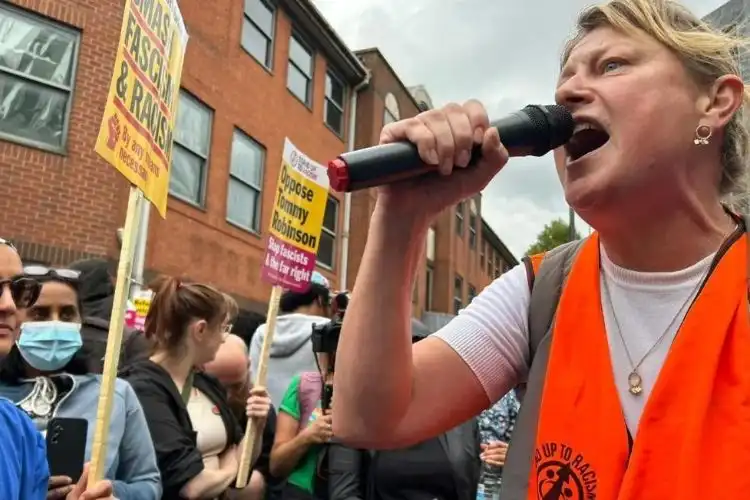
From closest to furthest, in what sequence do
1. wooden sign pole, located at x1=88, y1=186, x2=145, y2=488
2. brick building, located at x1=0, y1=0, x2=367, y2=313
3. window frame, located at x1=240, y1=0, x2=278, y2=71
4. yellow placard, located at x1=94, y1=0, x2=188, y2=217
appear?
wooden sign pole, located at x1=88, y1=186, x2=145, y2=488
yellow placard, located at x1=94, y1=0, x2=188, y2=217
brick building, located at x1=0, y1=0, x2=367, y2=313
window frame, located at x1=240, y1=0, x2=278, y2=71

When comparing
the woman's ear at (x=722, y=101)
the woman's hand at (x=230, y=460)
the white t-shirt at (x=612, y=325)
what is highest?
the woman's ear at (x=722, y=101)

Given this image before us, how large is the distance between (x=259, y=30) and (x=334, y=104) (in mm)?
3438

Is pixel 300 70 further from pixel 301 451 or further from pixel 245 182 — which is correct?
pixel 301 451

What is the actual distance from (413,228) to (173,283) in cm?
282

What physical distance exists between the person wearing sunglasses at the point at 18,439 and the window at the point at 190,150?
8.40m

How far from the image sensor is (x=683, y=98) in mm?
1352

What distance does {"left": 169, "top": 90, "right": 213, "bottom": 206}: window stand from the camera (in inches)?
429

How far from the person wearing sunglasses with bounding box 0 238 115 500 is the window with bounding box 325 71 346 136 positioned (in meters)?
14.0

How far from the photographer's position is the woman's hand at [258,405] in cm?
400

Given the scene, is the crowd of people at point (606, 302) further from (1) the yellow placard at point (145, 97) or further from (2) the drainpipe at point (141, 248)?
(2) the drainpipe at point (141, 248)

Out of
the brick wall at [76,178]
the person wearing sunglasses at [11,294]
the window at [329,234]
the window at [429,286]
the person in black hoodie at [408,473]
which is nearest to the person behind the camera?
Result: the person wearing sunglasses at [11,294]

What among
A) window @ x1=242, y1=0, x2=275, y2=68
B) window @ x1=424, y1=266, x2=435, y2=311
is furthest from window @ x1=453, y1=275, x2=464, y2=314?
window @ x1=242, y1=0, x2=275, y2=68

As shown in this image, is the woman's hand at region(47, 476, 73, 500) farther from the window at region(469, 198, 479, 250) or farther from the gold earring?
the window at region(469, 198, 479, 250)

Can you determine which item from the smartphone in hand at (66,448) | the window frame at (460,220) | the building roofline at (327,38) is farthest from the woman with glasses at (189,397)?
the window frame at (460,220)
